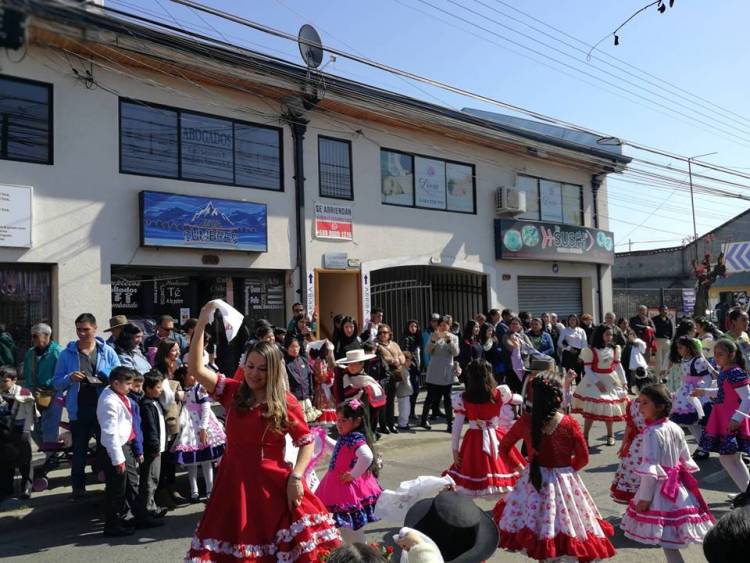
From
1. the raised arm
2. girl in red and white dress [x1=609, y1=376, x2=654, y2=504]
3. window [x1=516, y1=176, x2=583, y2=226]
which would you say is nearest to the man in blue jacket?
the raised arm

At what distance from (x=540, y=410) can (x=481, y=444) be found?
5.00 ft

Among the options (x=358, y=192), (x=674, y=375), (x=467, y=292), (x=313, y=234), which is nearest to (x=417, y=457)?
(x=674, y=375)

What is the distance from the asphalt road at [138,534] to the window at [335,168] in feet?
22.7

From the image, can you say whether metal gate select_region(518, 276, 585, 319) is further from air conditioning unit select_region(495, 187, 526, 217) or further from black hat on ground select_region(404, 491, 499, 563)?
black hat on ground select_region(404, 491, 499, 563)

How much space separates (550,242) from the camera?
1867cm

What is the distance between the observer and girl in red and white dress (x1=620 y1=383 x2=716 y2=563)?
4488 millimetres

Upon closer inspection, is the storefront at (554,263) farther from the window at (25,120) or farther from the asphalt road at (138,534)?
the window at (25,120)

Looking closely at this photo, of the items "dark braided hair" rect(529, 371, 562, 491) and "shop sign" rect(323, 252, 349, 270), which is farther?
"shop sign" rect(323, 252, 349, 270)

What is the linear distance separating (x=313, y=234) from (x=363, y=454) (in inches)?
355

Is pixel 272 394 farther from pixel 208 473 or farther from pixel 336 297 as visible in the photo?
pixel 336 297

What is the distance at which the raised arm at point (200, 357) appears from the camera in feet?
12.6

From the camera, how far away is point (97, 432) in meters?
6.95

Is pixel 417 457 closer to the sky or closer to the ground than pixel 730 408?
closer to the ground

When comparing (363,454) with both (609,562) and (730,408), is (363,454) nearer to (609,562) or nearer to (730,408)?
(609,562)
